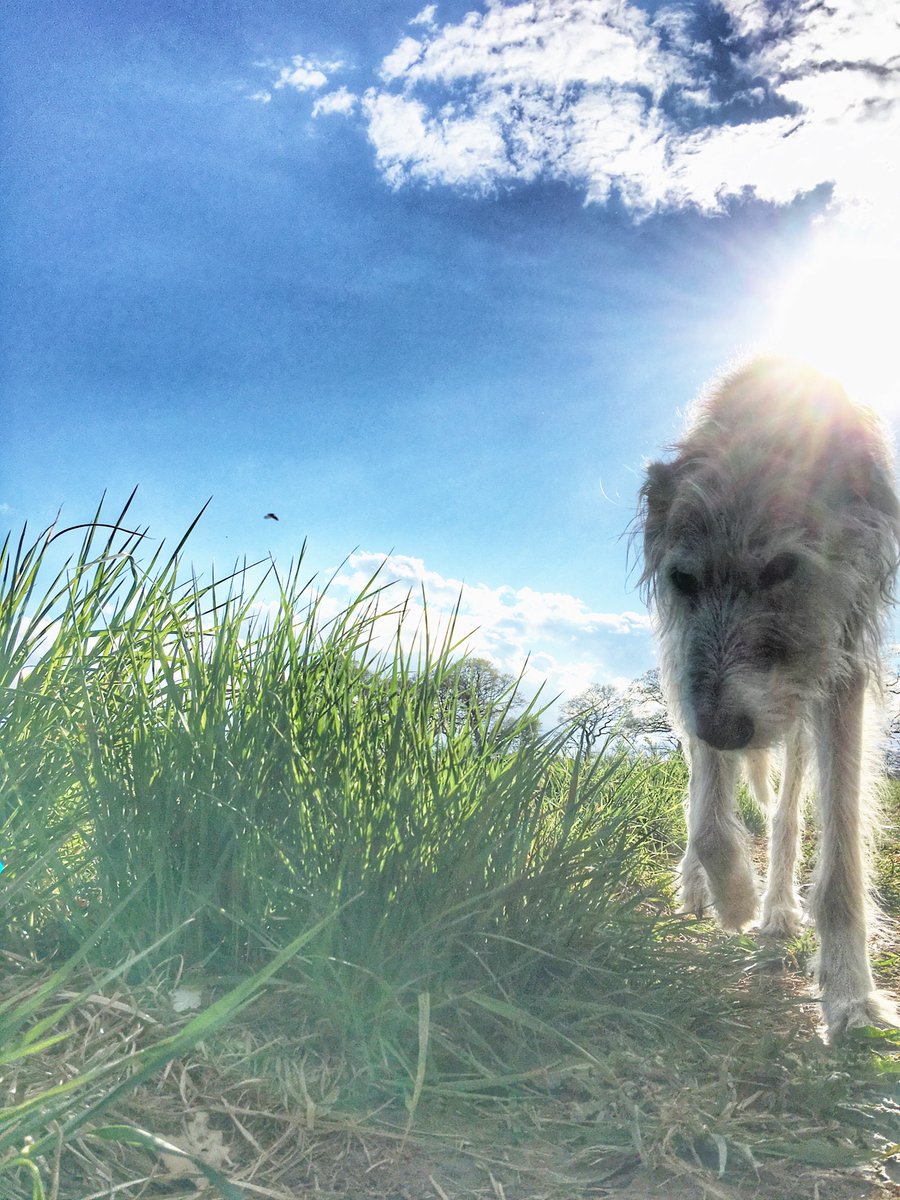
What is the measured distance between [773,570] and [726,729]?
0.66 m

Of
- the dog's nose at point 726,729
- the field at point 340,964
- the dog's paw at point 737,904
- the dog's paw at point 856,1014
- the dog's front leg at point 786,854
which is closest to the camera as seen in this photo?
the field at point 340,964

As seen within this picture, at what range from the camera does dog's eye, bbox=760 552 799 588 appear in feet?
11.7

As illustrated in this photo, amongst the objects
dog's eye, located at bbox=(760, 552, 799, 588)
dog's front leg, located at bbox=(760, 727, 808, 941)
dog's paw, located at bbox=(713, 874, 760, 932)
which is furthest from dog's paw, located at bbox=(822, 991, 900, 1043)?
dog's eye, located at bbox=(760, 552, 799, 588)

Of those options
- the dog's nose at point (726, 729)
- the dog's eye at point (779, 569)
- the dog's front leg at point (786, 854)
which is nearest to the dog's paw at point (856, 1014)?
the dog's nose at point (726, 729)

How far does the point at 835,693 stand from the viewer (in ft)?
12.1

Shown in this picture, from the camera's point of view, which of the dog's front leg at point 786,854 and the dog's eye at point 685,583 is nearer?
the dog's eye at point 685,583

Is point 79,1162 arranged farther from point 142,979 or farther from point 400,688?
point 400,688

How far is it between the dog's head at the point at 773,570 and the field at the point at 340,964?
802 millimetres

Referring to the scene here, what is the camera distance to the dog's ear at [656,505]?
4.04 metres

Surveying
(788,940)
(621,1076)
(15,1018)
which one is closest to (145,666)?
(15,1018)

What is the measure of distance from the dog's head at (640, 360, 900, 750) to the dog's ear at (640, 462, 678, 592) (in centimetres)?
5

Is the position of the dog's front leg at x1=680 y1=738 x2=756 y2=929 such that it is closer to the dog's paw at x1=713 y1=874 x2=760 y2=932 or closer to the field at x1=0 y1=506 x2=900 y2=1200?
the dog's paw at x1=713 y1=874 x2=760 y2=932

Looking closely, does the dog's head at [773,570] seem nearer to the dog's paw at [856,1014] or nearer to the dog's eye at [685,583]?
the dog's eye at [685,583]

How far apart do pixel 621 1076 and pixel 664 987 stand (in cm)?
51
